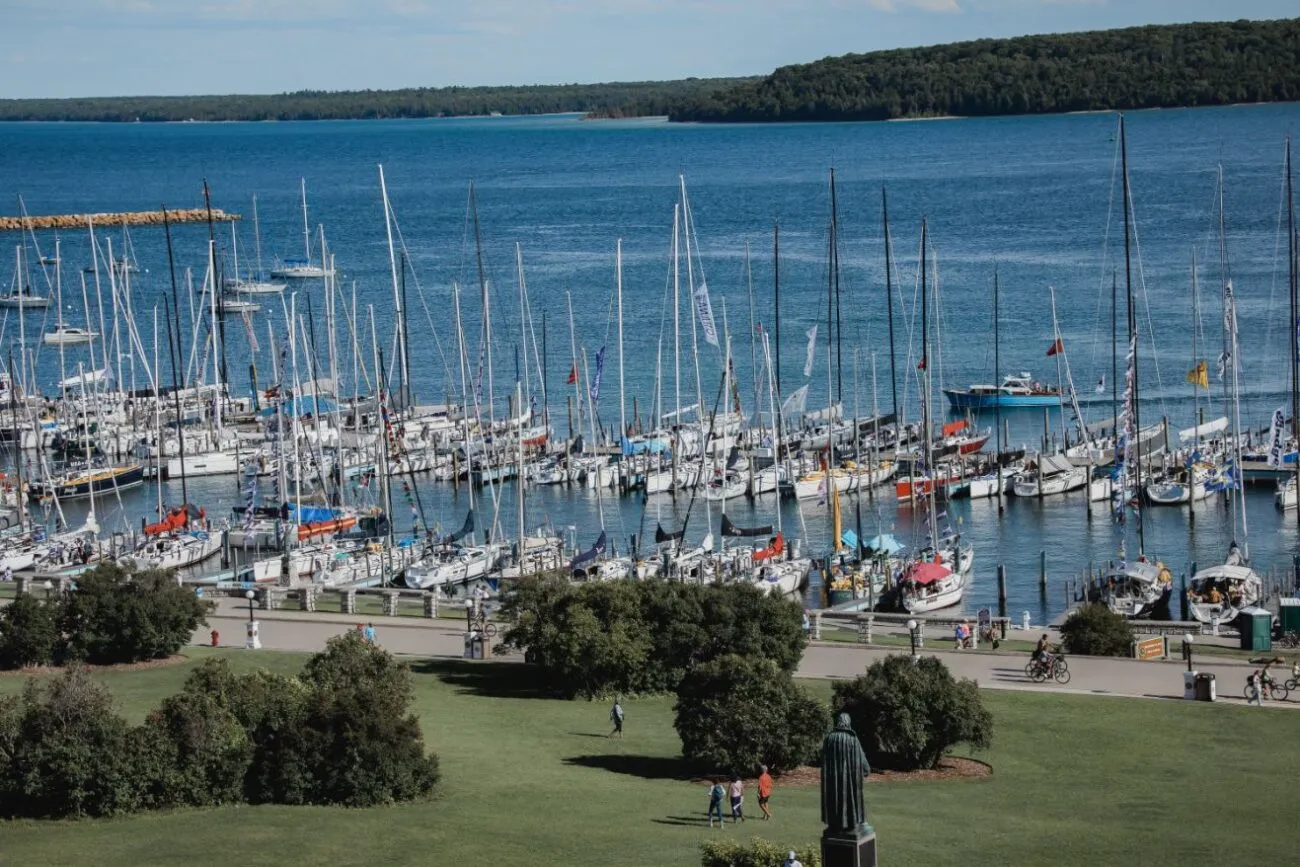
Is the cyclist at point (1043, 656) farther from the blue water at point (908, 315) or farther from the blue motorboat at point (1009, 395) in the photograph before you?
the blue motorboat at point (1009, 395)

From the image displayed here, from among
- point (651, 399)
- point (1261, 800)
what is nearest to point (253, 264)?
point (651, 399)

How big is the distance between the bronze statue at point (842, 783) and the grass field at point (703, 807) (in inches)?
333

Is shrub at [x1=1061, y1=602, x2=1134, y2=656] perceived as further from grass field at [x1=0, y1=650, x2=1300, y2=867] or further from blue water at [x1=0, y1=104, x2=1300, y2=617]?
blue water at [x1=0, y1=104, x2=1300, y2=617]

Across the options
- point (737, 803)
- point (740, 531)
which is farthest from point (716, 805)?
point (740, 531)

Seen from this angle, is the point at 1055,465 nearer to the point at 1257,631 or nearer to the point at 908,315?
the point at 1257,631

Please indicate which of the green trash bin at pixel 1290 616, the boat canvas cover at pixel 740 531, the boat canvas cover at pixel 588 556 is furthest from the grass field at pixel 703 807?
the boat canvas cover at pixel 740 531

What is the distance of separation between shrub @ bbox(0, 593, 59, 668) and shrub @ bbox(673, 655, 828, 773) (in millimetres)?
17362

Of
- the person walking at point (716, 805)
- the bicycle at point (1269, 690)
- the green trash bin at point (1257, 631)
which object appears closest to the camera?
the person walking at point (716, 805)

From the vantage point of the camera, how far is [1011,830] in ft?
114

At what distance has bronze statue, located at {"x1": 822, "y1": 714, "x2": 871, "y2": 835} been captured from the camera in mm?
24094

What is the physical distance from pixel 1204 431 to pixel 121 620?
54478 millimetres

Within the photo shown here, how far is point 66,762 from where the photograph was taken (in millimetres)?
35688

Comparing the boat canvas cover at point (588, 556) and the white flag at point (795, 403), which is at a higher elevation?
the white flag at point (795, 403)

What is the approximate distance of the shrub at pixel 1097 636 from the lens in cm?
5000
